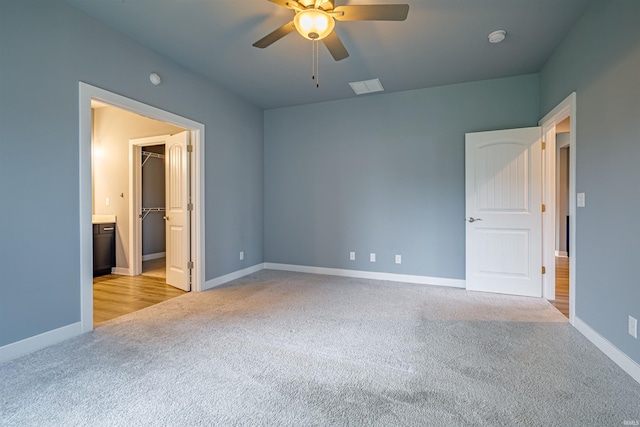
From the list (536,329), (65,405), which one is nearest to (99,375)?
(65,405)

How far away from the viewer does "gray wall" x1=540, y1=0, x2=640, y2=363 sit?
200 cm

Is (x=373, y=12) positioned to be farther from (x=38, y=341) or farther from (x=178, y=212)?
(x=38, y=341)

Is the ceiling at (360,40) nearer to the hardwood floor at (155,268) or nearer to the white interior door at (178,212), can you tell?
the white interior door at (178,212)

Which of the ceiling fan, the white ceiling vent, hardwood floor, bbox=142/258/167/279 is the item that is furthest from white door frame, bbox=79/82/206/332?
the white ceiling vent

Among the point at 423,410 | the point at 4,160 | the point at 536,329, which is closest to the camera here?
the point at 423,410

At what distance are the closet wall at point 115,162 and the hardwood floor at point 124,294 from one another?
530 mm

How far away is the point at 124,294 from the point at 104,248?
1531 mm

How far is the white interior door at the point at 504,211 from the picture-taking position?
3.66 meters

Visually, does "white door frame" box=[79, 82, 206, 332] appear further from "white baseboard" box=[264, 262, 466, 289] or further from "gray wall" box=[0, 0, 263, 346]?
"white baseboard" box=[264, 262, 466, 289]

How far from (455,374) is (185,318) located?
2.41 meters

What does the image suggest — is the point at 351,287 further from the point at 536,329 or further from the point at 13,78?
the point at 13,78

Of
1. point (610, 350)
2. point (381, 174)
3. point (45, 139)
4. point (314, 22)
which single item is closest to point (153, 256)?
point (45, 139)

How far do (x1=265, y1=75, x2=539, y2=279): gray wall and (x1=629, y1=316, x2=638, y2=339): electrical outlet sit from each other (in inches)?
83.1

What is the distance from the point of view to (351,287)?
412 cm
